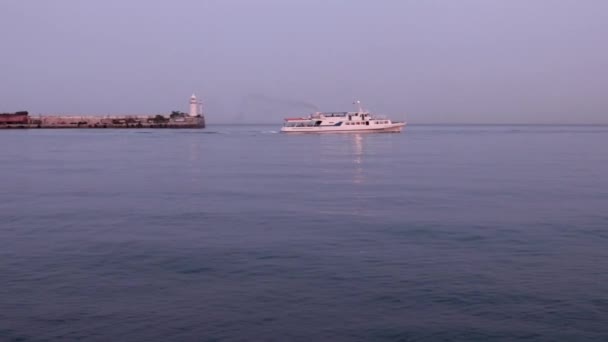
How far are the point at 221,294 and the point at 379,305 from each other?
7.41ft

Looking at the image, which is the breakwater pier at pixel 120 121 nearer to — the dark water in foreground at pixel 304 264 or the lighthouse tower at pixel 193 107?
the lighthouse tower at pixel 193 107

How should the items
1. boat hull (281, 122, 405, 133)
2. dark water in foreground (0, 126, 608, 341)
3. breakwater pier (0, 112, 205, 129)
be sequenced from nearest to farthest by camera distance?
dark water in foreground (0, 126, 608, 341), boat hull (281, 122, 405, 133), breakwater pier (0, 112, 205, 129)

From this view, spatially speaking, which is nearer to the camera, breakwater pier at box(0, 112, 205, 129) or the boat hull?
the boat hull

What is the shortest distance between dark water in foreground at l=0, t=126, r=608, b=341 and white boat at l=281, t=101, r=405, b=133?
210ft

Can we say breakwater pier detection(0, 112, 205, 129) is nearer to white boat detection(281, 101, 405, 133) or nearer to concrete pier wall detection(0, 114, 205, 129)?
concrete pier wall detection(0, 114, 205, 129)

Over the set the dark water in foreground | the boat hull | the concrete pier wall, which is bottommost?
the dark water in foreground

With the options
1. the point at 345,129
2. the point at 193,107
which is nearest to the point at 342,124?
the point at 345,129

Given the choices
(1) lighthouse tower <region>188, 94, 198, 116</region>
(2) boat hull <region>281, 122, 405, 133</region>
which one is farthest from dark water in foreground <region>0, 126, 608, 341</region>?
(1) lighthouse tower <region>188, 94, 198, 116</region>

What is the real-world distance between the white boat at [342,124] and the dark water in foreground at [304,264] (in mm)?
64024

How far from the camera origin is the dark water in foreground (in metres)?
8.23

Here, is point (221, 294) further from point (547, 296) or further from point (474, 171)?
point (474, 171)

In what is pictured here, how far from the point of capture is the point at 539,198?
2020 centimetres

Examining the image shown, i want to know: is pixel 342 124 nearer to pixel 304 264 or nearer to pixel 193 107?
pixel 193 107

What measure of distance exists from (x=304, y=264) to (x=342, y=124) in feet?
251
